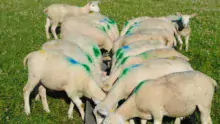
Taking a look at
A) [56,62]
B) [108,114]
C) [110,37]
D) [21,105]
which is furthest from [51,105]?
[110,37]

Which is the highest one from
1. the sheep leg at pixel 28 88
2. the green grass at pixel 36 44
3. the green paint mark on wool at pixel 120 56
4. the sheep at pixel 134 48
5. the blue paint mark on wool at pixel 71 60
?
the blue paint mark on wool at pixel 71 60

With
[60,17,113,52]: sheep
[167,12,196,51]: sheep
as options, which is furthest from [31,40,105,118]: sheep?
[167,12,196,51]: sheep

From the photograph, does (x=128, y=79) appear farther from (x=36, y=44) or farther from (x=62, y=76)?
(x=36, y=44)

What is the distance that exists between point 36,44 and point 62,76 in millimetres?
6895

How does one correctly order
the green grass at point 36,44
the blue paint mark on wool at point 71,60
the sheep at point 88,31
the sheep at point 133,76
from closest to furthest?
the sheep at point 133,76
the blue paint mark on wool at point 71,60
the green grass at point 36,44
the sheep at point 88,31

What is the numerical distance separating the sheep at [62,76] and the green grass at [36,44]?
2.06 ft

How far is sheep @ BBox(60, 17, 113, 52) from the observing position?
1294cm

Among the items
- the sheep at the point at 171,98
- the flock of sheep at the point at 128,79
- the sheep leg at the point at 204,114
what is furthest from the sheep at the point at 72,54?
the sheep leg at the point at 204,114

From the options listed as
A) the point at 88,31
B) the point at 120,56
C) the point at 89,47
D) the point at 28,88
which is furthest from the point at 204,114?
the point at 88,31

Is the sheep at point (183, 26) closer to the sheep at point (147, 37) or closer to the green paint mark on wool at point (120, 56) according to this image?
the sheep at point (147, 37)

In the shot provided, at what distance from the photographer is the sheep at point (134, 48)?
10000mm

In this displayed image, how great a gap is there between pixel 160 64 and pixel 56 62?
8.65 ft

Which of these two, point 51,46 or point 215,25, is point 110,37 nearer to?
point 51,46

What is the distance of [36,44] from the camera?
48.8ft
